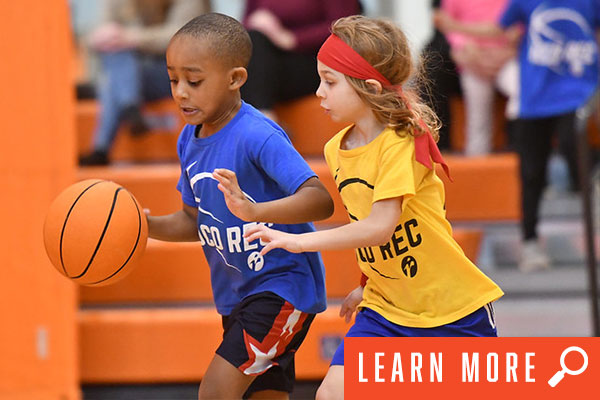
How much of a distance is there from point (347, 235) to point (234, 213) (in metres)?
0.32

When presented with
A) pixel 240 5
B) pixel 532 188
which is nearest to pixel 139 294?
pixel 532 188

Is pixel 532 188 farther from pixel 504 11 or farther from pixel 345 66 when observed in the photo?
pixel 345 66

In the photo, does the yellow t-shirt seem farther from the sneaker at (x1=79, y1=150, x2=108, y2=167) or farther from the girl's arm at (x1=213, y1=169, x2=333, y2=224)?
the sneaker at (x1=79, y1=150, x2=108, y2=167)

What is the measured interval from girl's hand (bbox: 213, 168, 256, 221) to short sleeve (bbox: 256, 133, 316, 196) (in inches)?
6.3

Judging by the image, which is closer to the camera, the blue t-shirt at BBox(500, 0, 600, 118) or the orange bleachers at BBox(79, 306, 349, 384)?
the orange bleachers at BBox(79, 306, 349, 384)

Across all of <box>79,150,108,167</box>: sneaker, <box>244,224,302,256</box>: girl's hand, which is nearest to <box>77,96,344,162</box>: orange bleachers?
<box>79,150,108,167</box>: sneaker

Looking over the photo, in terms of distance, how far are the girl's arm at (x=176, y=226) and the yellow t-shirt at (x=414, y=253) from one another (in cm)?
52

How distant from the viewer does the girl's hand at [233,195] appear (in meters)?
2.69

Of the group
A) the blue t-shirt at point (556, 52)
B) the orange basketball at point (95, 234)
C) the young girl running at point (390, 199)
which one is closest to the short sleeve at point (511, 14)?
the blue t-shirt at point (556, 52)

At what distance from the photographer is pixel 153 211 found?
18.3 feet

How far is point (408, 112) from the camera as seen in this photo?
2.78m

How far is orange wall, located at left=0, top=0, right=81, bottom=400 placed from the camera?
4961 millimetres

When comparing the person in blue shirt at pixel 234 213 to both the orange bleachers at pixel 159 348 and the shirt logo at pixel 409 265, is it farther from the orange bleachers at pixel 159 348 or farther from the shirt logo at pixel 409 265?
the orange bleachers at pixel 159 348

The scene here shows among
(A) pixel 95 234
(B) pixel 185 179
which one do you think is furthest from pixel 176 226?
(A) pixel 95 234
